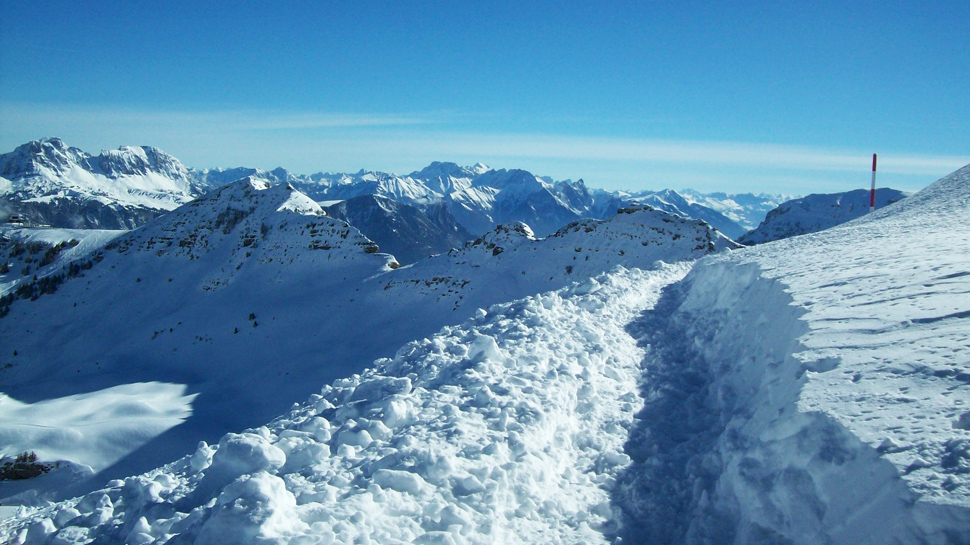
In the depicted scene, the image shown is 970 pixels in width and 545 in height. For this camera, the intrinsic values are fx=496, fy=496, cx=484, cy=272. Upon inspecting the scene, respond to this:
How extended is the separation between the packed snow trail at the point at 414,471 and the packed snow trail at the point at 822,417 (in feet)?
2.43

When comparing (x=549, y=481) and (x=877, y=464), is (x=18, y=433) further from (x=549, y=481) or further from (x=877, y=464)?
(x=877, y=464)

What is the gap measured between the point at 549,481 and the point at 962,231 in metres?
13.0

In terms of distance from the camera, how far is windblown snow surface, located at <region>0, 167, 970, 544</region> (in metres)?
4.34

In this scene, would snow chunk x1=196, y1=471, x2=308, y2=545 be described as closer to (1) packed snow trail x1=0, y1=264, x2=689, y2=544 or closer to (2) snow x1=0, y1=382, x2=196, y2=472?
(1) packed snow trail x1=0, y1=264, x2=689, y2=544

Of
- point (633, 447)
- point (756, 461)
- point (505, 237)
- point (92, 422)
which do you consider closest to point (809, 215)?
point (505, 237)

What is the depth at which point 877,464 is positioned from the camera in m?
4.09

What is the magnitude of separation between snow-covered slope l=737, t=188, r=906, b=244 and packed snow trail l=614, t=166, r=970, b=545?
13092 centimetres

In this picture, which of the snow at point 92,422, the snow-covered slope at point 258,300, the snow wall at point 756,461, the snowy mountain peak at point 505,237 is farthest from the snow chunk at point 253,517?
the snowy mountain peak at point 505,237

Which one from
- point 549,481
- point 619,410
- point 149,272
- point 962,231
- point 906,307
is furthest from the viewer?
point 149,272

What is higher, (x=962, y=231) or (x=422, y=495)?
(x=962, y=231)

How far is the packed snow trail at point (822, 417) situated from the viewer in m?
3.97

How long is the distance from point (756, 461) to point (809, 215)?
174 metres

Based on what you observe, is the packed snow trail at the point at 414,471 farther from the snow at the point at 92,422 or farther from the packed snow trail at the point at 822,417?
the snow at the point at 92,422

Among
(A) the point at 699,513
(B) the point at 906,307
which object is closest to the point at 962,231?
(B) the point at 906,307
